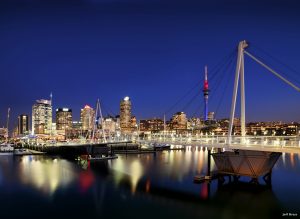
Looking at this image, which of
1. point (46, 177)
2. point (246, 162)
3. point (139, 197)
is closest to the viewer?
point (246, 162)

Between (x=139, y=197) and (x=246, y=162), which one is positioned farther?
(x=139, y=197)

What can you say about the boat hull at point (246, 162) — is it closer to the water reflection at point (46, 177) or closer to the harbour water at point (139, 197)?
the harbour water at point (139, 197)

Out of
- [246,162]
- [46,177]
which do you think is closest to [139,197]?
[246,162]

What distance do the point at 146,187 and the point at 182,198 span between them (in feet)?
28.1

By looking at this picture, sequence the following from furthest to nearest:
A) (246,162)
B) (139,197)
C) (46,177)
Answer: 1. (46,177)
2. (139,197)
3. (246,162)

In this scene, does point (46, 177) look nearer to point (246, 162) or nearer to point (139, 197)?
point (139, 197)

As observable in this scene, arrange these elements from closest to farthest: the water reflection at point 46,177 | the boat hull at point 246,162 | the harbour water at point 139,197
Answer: the harbour water at point 139,197, the boat hull at point 246,162, the water reflection at point 46,177

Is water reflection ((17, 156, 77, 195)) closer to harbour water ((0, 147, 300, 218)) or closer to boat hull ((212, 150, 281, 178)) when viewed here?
harbour water ((0, 147, 300, 218))

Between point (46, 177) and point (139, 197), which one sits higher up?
point (46, 177)

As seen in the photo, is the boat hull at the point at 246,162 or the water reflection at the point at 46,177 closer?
the boat hull at the point at 246,162

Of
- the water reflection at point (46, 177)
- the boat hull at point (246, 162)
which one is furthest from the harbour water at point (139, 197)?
the boat hull at point (246, 162)

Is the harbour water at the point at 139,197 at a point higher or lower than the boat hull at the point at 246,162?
lower

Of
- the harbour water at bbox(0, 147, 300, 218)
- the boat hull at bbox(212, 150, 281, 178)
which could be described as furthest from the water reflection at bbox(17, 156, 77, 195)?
the boat hull at bbox(212, 150, 281, 178)

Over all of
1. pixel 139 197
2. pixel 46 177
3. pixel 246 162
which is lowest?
pixel 139 197
